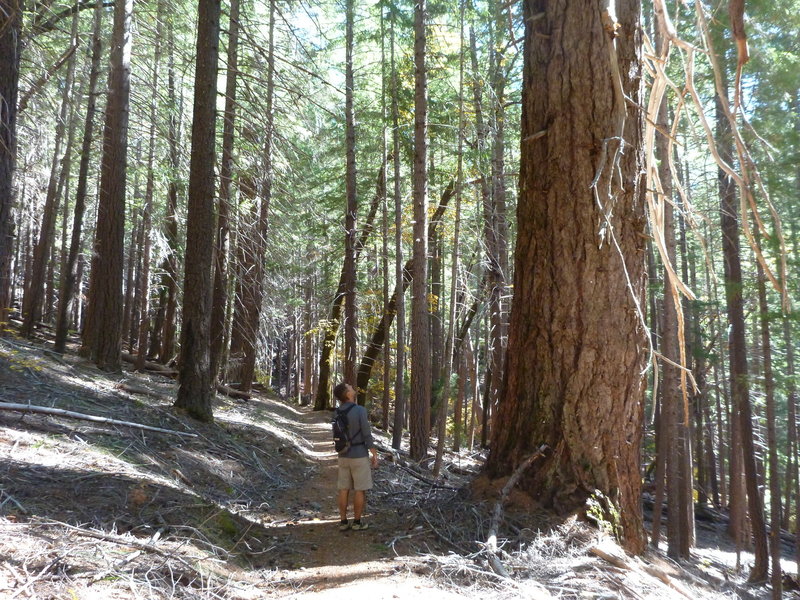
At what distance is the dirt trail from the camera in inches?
160

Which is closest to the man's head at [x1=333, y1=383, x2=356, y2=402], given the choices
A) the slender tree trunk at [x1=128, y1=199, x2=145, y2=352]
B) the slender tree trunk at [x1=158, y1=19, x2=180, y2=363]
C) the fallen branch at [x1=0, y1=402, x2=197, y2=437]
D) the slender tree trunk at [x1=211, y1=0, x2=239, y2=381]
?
the fallen branch at [x1=0, y1=402, x2=197, y2=437]

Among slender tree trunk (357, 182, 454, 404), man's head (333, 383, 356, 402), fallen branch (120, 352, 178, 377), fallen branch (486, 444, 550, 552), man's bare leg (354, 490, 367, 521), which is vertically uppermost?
slender tree trunk (357, 182, 454, 404)

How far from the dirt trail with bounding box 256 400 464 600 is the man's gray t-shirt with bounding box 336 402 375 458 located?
0.67 metres

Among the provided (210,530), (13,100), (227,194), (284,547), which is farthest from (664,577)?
A: (227,194)

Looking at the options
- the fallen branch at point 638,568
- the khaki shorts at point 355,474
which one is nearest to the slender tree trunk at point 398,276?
the khaki shorts at point 355,474

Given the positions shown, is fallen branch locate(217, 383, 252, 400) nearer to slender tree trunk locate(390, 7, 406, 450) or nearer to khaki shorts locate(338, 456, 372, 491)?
slender tree trunk locate(390, 7, 406, 450)

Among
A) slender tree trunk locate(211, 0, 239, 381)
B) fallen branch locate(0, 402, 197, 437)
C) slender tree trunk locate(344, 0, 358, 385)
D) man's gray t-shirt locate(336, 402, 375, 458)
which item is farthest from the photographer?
slender tree trunk locate(344, 0, 358, 385)

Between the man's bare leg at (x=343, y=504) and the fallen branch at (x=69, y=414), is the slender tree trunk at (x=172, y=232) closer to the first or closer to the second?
the fallen branch at (x=69, y=414)

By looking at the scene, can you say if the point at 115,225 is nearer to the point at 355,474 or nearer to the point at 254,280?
the point at 254,280

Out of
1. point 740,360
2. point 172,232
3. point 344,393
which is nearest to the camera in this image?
point 344,393

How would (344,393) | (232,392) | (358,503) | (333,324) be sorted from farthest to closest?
(333,324) → (232,392) → (344,393) → (358,503)

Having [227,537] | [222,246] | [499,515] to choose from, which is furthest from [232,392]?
[499,515]

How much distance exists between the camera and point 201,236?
9.24m

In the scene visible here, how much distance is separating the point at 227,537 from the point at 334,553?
927mm
